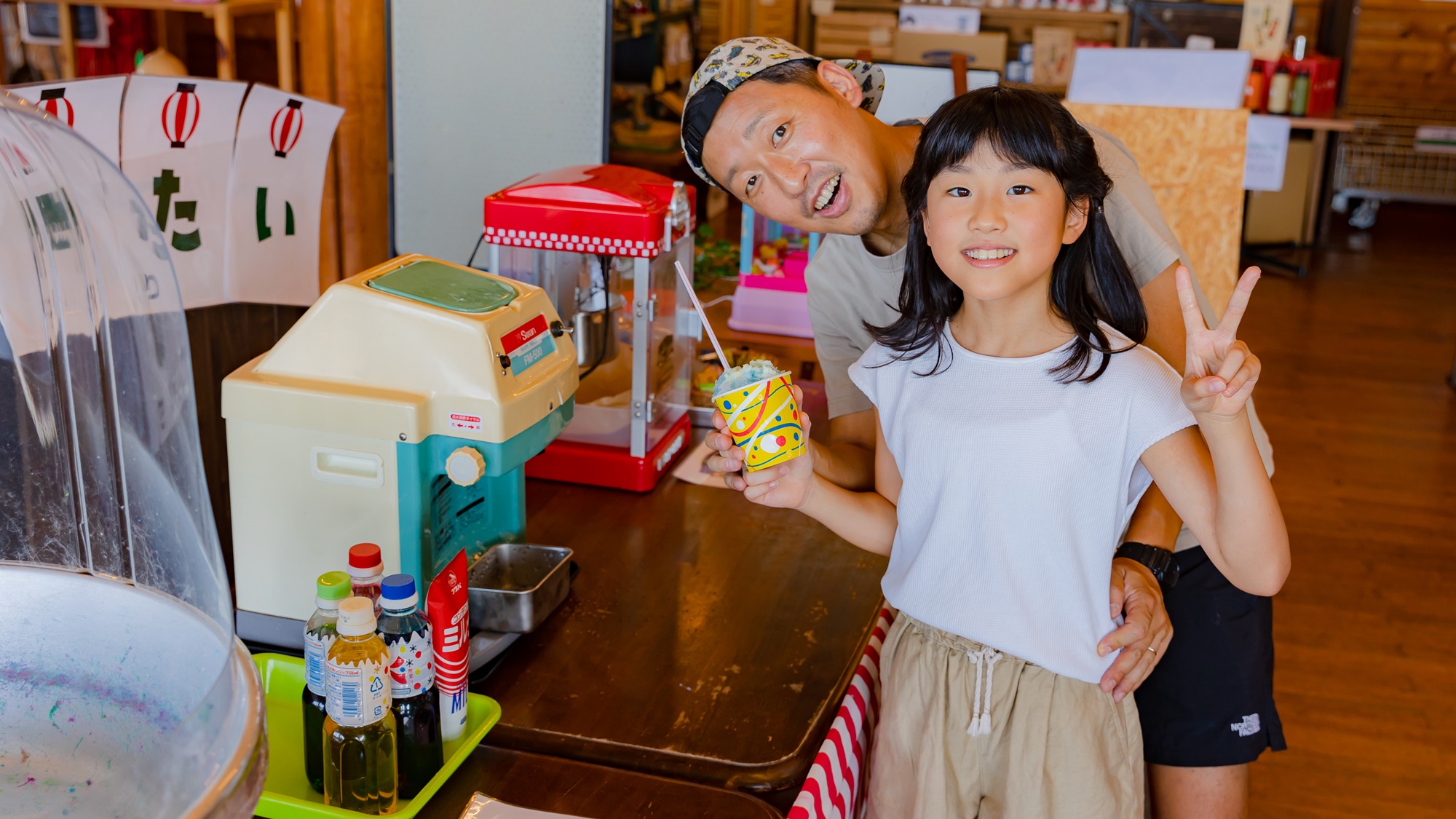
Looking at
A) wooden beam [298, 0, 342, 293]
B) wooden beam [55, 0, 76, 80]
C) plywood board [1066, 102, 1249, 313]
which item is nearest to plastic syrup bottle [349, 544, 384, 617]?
wooden beam [298, 0, 342, 293]

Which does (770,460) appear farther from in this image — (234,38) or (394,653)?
(234,38)

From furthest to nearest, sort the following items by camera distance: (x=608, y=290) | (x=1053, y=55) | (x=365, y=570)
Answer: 1. (x=1053, y=55)
2. (x=608, y=290)
3. (x=365, y=570)

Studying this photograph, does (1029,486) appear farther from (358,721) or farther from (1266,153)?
(1266,153)

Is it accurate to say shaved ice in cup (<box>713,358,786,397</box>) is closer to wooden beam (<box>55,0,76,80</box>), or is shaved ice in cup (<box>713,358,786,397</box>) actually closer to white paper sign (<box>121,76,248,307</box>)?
white paper sign (<box>121,76,248,307</box>)

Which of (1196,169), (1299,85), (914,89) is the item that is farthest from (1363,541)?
(1299,85)

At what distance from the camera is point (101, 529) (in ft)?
4.01

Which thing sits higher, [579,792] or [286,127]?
[286,127]

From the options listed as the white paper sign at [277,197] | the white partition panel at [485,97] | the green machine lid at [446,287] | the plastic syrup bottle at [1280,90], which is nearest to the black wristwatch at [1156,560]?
the green machine lid at [446,287]

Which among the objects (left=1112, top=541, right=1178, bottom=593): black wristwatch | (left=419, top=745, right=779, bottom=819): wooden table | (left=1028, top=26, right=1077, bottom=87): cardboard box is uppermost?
(left=1028, top=26, right=1077, bottom=87): cardboard box

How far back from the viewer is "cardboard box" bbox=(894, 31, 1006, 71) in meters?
8.22

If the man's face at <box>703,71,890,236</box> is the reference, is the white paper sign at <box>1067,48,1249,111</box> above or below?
above

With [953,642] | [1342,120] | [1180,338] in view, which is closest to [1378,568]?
[1180,338]

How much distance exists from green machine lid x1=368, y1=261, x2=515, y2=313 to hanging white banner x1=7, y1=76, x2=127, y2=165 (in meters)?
1.20

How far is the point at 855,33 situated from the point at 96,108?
22.5 ft
